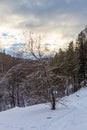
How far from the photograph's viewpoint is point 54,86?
1672cm

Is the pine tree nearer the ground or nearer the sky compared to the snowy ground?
nearer the sky

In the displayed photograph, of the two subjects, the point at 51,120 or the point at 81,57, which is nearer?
the point at 51,120

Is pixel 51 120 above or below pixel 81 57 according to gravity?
below

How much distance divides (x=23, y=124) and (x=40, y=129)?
5.35 ft

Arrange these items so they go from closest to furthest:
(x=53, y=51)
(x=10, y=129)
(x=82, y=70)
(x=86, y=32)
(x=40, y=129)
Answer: (x=40, y=129), (x=10, y=129), (x=53, y=51), (x=82, y=70), (x=86, y=32)

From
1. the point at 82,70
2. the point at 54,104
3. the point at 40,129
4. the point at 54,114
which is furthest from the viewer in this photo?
the point at 82,70

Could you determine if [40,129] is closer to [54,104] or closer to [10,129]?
[10,129]

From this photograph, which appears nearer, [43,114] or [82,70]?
[43,114]

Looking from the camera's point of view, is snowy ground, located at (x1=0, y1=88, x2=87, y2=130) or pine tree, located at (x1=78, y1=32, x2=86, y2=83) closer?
snowy ground, located at (x1=0, y1=88, x2=87, y2=130)

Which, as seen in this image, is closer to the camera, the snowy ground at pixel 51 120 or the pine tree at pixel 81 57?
the snowy ground at pixel 51 120

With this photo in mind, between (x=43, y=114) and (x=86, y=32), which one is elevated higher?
(x=86, y=32)

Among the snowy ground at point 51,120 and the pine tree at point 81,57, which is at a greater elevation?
the pine tree at point 81,57

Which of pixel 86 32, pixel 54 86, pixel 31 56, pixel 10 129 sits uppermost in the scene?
pixel 86 32

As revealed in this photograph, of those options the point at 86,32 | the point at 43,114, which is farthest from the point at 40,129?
the point at 86,32
